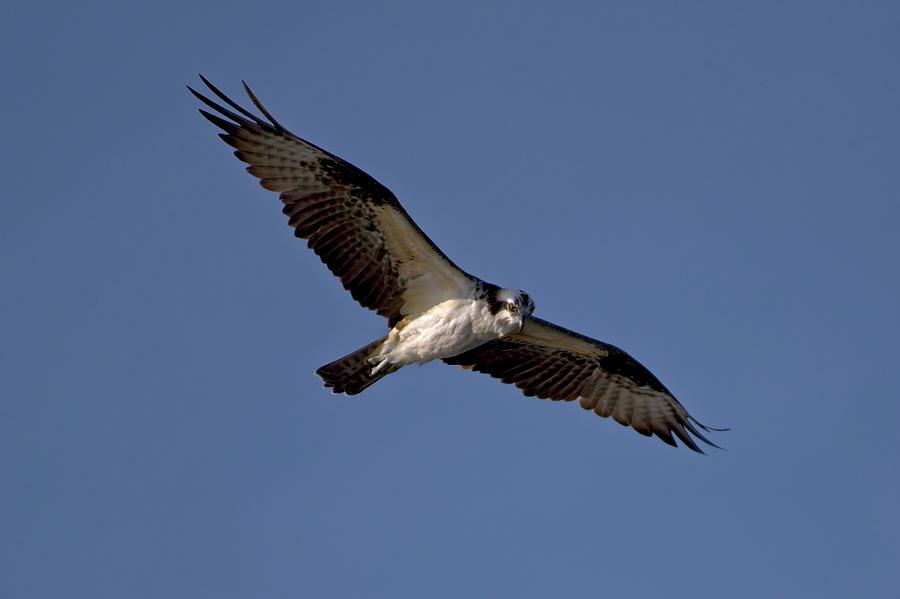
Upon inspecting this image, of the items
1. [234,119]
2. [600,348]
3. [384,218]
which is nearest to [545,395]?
[600,348]

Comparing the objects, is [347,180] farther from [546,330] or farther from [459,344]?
[546,330]

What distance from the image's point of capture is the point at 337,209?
13023 millimetres

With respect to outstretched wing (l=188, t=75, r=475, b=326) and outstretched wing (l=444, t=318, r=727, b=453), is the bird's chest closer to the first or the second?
outstretched wing (l=188, t=75, r=475, b=326)

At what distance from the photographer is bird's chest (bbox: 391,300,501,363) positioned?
43.8 feet

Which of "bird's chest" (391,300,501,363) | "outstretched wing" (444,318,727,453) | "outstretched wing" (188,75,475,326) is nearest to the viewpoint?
"outstretched wing" (188,75,475,326)

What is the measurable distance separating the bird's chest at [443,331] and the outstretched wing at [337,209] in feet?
0.73

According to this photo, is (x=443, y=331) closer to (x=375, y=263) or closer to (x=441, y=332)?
(x=441, y=332)

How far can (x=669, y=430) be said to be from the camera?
15.5 m

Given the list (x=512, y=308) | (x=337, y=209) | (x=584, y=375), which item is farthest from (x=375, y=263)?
(x=584, y=375)

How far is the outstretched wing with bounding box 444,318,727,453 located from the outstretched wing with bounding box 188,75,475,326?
5.27 ft

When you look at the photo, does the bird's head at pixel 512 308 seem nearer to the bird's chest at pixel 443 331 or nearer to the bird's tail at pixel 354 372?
the bird's chest at pixel 443 331

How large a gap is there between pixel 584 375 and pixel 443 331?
8.51 feet

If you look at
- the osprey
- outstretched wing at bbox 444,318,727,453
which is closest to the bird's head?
the osprey

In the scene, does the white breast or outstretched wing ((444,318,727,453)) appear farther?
outstretched wing ((444,318,727,453))
